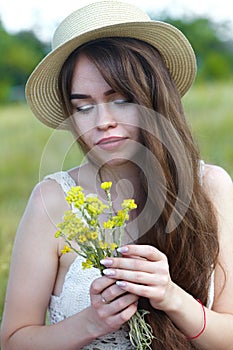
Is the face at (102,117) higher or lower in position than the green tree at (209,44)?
A: lower

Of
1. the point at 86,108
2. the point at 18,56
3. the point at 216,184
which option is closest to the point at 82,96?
the point at 86,108

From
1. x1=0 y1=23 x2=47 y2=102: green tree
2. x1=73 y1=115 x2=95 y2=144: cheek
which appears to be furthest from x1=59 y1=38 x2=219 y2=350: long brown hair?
x1=0 y1=23 x2=47 y2=102: green tree

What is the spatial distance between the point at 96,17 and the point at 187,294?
0.94 m

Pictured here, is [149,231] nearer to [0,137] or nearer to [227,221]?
[227,221]

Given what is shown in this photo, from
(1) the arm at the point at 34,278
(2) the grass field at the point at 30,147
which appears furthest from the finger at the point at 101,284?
(2) the grass field at the point at 30,147

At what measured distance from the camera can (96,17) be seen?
242 centimetres

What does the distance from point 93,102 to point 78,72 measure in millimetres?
129

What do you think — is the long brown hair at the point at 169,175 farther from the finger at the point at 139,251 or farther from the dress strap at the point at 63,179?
the finger at the point at 139,251

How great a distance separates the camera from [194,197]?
2.49 meters

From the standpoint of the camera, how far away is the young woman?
2307mm

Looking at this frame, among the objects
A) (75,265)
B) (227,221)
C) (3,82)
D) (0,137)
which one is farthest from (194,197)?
(3,82)

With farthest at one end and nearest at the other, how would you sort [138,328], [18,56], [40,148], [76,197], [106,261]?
[18,56] < [40,148] < [138,328] < [106,261] < [76,197]

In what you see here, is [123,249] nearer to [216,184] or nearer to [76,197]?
[76,197]

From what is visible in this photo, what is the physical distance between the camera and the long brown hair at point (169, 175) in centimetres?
236
